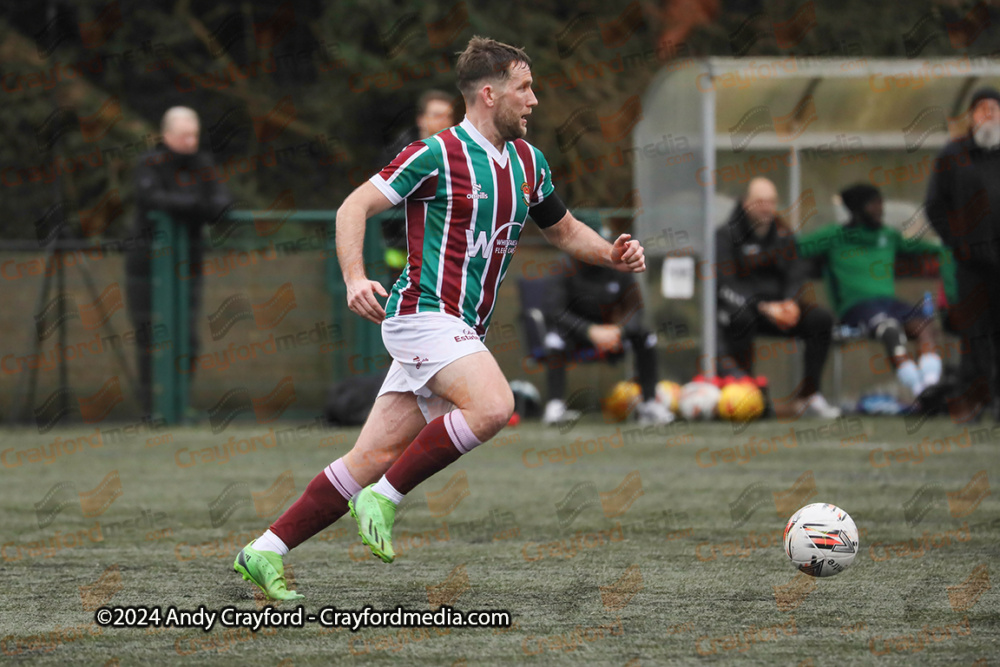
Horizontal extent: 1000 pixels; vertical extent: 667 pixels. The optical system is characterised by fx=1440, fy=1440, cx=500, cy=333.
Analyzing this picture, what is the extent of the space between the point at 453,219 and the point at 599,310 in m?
6.87

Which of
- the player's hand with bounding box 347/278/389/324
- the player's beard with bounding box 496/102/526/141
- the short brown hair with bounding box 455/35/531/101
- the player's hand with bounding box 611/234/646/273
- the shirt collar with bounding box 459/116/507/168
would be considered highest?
the short brown hair with bounding box 455/35/531/101

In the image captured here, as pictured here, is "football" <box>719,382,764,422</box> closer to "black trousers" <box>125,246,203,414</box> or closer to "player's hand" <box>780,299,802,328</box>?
"player's hand" <box>780,299,802,328</box>

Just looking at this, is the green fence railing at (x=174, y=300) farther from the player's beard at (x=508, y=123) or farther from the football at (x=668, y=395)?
the player's beard at (x=508, y=123)

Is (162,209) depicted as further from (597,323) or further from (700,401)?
(700,401)

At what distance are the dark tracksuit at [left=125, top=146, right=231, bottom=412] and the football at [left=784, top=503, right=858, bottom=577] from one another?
718 cm

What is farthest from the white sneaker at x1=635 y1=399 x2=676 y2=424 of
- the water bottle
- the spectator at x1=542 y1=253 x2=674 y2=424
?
the water bottle

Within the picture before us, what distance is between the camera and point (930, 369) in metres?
11.2

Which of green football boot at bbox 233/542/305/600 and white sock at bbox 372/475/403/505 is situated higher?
white sock at bbox 372/475/403/505

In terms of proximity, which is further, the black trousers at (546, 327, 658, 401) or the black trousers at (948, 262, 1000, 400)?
the black trousers at (546, 327, 658, 401)

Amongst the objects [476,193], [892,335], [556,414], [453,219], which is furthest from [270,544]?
[892,335]

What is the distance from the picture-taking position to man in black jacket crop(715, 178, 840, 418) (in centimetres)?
1136

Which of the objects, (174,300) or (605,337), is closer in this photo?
(605,337)

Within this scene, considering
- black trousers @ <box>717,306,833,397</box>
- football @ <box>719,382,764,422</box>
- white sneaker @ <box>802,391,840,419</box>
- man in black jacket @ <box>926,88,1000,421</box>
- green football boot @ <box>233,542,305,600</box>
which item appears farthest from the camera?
white sneaker @ <box>802,391,840,419</box>

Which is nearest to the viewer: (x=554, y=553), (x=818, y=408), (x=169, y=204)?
(x=554, y=553)
